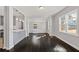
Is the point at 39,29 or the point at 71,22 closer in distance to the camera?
the point at 71,22

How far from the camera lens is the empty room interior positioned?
15.7 feet

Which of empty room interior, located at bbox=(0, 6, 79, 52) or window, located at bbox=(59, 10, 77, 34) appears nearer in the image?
empty room interior, located at bbox=(0, 6, 79, 52)

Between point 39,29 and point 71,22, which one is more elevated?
point 71,22

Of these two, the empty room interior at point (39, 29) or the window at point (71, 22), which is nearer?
the empty room interior at point (39, 29)

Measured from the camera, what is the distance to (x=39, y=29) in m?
17.6

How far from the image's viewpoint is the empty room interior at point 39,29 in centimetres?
479

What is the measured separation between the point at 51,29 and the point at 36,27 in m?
6.33
